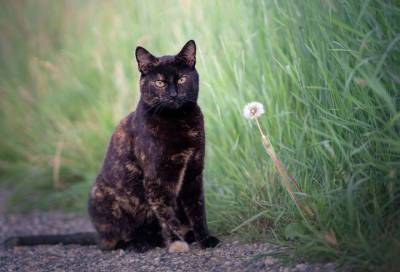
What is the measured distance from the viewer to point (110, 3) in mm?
6344

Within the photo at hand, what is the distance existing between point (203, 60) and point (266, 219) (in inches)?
49.2

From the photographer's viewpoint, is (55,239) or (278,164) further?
(55,239)

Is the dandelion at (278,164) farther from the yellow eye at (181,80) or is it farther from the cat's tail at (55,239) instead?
the cat's tail at (55,239)

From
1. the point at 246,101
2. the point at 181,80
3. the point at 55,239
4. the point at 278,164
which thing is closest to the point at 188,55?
the point at 181,80

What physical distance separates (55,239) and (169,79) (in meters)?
1.29

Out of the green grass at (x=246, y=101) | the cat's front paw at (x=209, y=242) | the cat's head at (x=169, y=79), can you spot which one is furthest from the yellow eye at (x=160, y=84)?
the cat's front paw at (x=209, y=242)

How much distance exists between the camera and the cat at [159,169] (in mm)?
3184

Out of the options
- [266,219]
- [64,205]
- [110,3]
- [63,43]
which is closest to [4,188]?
[64,205]

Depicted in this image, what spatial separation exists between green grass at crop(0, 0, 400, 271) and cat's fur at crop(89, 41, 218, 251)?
0.28 meters

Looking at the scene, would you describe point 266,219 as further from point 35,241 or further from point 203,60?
point 35,241

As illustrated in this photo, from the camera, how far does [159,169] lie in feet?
10.4

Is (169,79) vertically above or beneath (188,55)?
beneath

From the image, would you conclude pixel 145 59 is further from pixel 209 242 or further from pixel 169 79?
pixel 209 242

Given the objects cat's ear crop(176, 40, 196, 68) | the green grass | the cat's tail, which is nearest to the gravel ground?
the cat's tail
